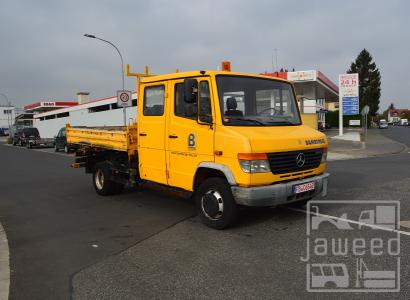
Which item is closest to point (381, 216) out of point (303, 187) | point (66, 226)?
point (303, 187)

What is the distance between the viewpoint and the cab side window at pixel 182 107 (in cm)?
623

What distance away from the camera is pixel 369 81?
257ft

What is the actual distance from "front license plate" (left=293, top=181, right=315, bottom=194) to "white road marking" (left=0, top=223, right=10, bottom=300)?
3.96 metres

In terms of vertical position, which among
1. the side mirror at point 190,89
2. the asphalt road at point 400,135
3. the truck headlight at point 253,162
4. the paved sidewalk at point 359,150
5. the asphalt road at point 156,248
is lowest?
the asphalt road at point 400,135

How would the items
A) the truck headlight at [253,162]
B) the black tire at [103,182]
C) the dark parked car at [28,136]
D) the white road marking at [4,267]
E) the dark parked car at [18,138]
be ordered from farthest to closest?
the dark parked car at [18,138] → the dark parked car at [28,136] → the black tire at [103,182] → the truck headlight at [253,162] → the white road marking at [4,267]

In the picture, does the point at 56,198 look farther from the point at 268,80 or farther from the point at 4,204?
the point at 268,80

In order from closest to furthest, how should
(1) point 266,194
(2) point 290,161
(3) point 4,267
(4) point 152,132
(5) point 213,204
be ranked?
(3) point 4,267, (1) point 266,194, (2) point 290,161, (5) point 213,204, (4) point 152,132

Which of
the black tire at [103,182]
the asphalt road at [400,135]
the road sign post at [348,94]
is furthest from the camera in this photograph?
the asphalt road at [400,135]

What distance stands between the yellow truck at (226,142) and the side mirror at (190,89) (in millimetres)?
15

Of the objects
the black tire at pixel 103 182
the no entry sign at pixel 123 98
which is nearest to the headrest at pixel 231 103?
the black tire at pixel 103 182

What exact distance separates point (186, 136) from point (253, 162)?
136cm

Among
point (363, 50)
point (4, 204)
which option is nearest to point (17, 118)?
point (363, 50)

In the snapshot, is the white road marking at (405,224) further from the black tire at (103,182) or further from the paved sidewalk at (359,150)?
the paved sidewalk at (359,150)

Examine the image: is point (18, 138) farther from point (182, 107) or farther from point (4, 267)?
point (4, 267)
